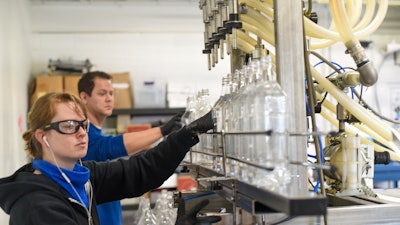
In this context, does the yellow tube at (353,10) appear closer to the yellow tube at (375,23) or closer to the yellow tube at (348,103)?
the yellow tube at (375,23)

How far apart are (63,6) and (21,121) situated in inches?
57.4

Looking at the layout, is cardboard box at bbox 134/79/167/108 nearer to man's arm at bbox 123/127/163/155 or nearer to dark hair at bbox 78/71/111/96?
dark hair at bbox 78/71/111/96

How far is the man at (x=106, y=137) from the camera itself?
244 centimetres

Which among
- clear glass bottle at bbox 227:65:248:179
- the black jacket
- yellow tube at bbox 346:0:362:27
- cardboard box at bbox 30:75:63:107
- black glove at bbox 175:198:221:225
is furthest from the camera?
cardboard box at bbox 30:75:63:107

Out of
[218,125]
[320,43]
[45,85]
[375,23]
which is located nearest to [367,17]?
[375,23]

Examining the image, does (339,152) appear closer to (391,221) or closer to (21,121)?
(391,221)

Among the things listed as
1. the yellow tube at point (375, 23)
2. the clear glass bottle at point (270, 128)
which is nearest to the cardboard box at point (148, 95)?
the yellow tube at point (375, 23)

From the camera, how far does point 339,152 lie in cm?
151

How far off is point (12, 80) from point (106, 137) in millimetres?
1859

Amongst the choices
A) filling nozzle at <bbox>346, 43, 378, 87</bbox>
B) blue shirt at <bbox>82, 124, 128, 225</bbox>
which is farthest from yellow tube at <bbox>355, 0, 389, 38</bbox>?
blue shirt at <bbox>82, 124, 128, 225</bbox>

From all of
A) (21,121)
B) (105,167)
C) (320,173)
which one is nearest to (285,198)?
(320,173)

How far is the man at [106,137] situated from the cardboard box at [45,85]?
1920 mm

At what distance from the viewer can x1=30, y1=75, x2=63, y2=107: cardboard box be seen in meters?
4.69

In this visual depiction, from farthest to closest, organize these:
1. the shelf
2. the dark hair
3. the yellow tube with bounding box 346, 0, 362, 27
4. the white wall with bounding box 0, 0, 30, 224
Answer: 1. the shelf
2. the white wall with bounding box 0, 0, 30, 224
3. the dark hair
4. the yellow tube with bounding box 346, 0, 362, 27
